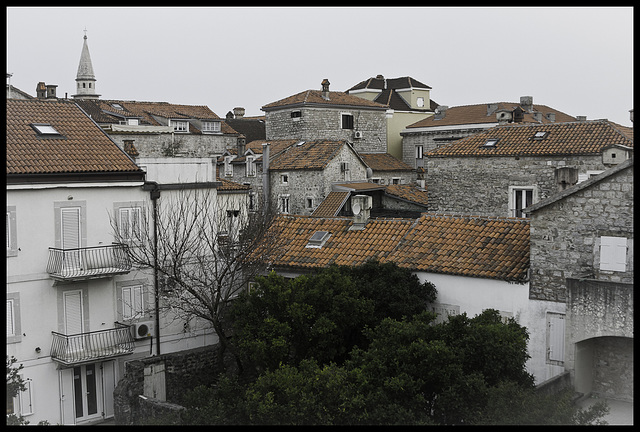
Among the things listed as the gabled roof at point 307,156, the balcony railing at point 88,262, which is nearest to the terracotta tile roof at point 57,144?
the balcony railing at point 88,262

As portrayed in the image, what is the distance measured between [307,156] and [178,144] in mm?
9830

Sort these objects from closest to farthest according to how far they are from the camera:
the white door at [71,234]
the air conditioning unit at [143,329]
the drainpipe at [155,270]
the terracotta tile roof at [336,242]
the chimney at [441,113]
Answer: the white door at [71,234] < the air conditioning unit at [143,329] < the drainpipe at [155,270] < the terracotta tile roof at [336,242] < the chimney at [441,113]

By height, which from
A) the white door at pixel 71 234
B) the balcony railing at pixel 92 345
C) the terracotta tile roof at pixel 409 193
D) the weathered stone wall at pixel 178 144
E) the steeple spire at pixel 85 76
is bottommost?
the balcony railing at pixel 92 345

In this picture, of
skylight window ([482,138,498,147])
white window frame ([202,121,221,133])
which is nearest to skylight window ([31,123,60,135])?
skylight window ([482,138,498,147])

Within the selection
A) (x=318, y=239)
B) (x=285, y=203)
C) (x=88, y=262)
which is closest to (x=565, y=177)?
(x=318, y=239)

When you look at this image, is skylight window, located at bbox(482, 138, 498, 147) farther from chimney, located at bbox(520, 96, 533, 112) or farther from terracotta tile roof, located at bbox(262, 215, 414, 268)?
chimney, located at bbox(520, 96, 533, 112)

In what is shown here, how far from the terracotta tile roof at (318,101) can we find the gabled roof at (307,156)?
5662mm

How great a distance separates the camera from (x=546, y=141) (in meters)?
26.9

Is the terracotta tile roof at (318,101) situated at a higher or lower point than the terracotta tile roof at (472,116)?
higher

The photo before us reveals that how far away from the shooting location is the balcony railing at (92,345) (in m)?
17.1

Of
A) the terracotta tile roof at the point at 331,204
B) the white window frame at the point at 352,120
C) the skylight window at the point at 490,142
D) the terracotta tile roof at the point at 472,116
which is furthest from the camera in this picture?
the white window frame at the point at 352,120

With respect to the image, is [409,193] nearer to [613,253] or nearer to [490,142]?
[490,142]

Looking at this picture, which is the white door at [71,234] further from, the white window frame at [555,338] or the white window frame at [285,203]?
the white window frame at [285,203]

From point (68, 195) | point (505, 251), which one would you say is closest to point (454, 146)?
point (505, 251)
